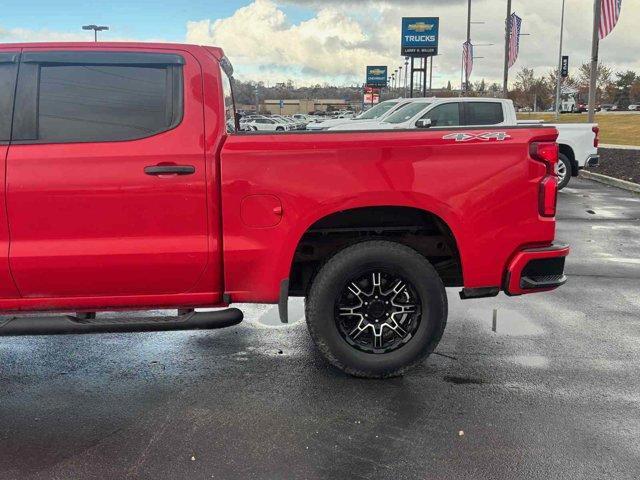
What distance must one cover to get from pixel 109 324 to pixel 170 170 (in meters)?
1.01

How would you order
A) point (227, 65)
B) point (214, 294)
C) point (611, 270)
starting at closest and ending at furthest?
1. point (214, 294)
2. point (227, 65)
3. point (611, 270)

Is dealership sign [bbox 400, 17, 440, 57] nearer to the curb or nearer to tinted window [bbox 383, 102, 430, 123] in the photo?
the curb

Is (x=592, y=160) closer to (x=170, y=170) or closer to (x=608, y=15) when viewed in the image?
(x=608, y=15)

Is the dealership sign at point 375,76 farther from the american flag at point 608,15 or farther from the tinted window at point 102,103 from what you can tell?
the tinted window at point 102,103

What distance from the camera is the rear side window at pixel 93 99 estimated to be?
3.63 meters

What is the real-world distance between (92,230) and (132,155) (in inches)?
19.7

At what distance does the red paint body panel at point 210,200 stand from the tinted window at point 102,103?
0.09 meters

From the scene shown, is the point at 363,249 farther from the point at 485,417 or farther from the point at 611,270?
the point at 611,270

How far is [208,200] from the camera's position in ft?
11.9

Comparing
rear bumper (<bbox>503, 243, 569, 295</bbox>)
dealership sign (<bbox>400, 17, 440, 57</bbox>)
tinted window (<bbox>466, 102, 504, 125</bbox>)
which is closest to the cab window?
rear bumper (<bbox>503, 243, 569, 295</bbox>)

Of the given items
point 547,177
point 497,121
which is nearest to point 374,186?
point 547,177

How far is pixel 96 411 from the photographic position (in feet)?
11.9

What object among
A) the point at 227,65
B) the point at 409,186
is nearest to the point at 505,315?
the point at 409,186

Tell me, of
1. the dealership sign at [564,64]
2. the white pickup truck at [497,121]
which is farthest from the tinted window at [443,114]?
the dealership sign at [564,64]
